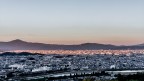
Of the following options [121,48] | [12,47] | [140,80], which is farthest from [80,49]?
[140,80]

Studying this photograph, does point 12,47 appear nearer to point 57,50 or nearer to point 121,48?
point 57,50

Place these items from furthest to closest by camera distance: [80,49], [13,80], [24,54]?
[80,49] < [24,54] < [13,80]

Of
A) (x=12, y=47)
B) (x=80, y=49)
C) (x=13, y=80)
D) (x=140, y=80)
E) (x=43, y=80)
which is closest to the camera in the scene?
(x=140, y=80)

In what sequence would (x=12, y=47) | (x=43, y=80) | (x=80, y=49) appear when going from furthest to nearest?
(x=80, y=49) → (x=12, y=47) → (x=43, y=80)

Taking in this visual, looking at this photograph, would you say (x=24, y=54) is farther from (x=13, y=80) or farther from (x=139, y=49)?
(x=13, y=80)

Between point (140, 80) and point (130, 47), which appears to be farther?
point (130, 47)

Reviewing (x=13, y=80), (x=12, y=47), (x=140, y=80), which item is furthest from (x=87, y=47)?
(x=140, y=80)

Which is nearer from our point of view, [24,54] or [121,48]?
[24,54]

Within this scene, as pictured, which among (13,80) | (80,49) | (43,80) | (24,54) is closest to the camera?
(43,80)
